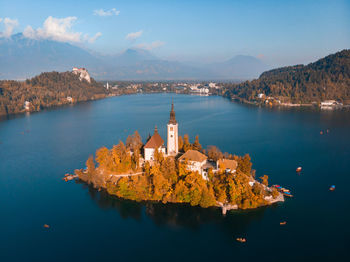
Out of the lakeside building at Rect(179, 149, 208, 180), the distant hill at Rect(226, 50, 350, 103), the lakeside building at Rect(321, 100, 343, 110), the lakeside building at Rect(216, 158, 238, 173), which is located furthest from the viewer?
the distant hill at Rect(226, 50, 350, 103)

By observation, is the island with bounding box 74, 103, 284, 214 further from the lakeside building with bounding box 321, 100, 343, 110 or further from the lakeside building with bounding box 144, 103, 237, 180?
the lakeside building with bounding box 321, 100, 343, 110

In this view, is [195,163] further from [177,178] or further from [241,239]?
[241,239]

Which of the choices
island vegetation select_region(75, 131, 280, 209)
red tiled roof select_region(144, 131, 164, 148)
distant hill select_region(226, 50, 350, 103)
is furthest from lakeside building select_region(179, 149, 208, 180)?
distant hill select_region(226, 50, 350, 103)

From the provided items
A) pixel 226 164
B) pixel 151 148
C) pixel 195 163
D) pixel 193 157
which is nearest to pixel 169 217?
pixel 195 163

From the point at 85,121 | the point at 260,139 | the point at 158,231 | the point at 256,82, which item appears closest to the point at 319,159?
the point at 260,139

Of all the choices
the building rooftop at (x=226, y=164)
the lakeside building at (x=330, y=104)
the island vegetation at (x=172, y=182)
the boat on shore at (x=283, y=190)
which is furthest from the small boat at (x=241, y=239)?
the lakeside building at (x=330, y=104)

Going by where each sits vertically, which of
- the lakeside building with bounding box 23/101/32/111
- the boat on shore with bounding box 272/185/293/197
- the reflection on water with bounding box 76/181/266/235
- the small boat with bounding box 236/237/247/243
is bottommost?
the small boat with bounding box 236/237/247/243

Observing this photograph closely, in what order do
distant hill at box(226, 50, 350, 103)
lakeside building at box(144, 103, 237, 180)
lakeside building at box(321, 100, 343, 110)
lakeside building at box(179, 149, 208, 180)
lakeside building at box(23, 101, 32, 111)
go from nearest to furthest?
1. lakeside building at box(144, 103, 237, 180)
2. lakeside building at box(179, 149, 208, 180)
3. lakeside building at box(321, 100, 343, 110)
4. lakeside building at box(23, 101, 32, 111)
5. distant hill at box(226, 50, 350, 103)
